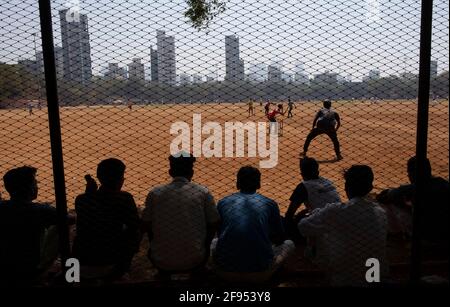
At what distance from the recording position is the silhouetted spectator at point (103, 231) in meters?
2.37

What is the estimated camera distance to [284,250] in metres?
2.55

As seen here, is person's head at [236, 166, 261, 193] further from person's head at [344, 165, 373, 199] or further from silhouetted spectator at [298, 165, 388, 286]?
person's head at [344, 165, 373, 199]

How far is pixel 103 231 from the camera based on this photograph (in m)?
2.37

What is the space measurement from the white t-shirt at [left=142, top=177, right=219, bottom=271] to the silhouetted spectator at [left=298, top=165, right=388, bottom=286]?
79 centimetres

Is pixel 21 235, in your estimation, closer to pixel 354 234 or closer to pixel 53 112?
pixel 53 112

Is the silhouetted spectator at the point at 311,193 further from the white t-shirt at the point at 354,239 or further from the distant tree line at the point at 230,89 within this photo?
the white t-shirt at the point at 354,239

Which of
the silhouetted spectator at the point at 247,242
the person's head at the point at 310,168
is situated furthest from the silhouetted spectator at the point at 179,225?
the person's head at the point at 310,168

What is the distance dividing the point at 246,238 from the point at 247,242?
0.03 metres

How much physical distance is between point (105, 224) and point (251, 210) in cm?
96

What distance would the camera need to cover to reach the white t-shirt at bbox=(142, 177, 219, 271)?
95.3 inches

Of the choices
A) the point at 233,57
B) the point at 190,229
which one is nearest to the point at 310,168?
the point at 233,57

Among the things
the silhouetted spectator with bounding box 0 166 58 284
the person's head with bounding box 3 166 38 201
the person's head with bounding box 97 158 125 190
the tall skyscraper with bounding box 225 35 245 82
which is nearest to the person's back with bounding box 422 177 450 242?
the tall skyscraper with bounding box 225 35 245 82
